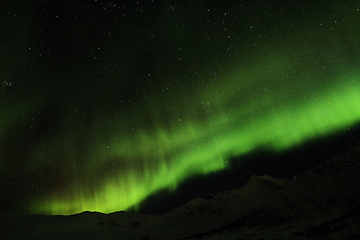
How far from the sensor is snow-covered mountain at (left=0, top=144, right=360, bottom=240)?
71.6m

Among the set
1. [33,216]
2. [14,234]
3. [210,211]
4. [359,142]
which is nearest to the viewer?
[14,234]

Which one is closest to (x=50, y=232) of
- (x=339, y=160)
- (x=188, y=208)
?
(x=188, y=208)

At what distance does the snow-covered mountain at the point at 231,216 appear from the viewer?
235ft

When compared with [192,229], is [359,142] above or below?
above

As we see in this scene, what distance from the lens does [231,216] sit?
147625 millimetres

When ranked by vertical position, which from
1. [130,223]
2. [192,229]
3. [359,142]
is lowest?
[192,229]

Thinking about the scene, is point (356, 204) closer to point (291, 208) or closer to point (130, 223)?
point (291, 208)

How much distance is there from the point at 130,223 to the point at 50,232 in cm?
5289

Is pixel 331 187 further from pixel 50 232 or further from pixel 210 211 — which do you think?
pixel 50 232

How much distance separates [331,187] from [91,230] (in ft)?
363

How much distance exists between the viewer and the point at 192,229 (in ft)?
427

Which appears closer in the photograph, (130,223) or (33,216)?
(33,216)

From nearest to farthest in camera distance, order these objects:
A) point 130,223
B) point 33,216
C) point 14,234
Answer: point 14,234
point 33,216
point 130,223

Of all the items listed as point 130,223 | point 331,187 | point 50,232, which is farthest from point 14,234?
point 331,187
